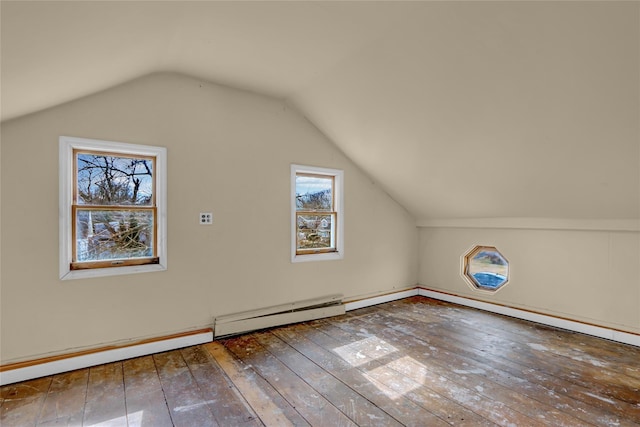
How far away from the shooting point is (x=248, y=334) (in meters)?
3.34

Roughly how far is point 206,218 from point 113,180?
87 centimetres

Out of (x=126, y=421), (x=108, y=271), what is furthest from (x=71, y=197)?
(x=126, y=421)

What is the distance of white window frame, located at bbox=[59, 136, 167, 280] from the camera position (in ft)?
8.39

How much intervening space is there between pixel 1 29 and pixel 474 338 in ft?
13.2

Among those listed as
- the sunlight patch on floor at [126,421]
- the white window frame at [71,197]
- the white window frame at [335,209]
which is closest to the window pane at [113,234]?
the white window frame at [71,197]

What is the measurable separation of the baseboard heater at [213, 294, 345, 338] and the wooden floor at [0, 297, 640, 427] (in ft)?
0.40

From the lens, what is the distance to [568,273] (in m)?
3.52

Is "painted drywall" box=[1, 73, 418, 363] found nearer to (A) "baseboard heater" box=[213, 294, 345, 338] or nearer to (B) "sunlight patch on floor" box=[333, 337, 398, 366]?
(A) "baseboard heater" box=[213, 294, 345, 338]

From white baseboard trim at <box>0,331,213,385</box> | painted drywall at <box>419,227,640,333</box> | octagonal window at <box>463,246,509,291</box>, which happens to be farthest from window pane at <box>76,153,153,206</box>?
octagonal window at <box>463,246,509,291</box>

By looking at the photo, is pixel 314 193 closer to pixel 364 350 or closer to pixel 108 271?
pixel 364 350

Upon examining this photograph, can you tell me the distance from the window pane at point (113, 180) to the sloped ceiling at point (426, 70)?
548mm

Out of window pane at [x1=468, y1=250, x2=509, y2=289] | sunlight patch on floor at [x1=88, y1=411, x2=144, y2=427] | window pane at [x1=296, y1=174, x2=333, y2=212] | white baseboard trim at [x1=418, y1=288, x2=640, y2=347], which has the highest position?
window pane at [x1=296, y1=174, x2=333, y2=212]

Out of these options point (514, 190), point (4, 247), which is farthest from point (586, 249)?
point (4, 247)

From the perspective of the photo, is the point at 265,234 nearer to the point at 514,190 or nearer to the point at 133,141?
the point at 133,141
